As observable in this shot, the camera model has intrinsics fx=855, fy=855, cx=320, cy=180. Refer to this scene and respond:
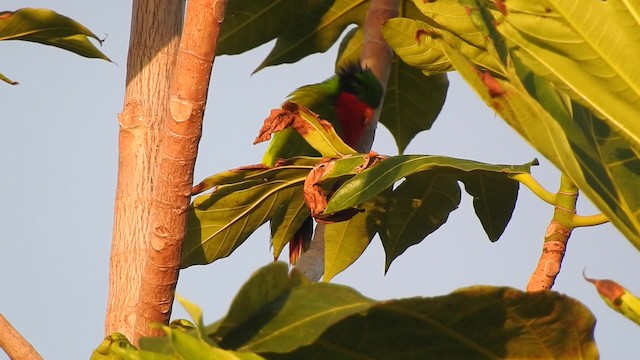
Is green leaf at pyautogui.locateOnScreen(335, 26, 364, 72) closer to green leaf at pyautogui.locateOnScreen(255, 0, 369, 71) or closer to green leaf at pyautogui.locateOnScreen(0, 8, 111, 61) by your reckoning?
green leaf at pyautogui.locateOnScreen(255, 0, 369, 71)

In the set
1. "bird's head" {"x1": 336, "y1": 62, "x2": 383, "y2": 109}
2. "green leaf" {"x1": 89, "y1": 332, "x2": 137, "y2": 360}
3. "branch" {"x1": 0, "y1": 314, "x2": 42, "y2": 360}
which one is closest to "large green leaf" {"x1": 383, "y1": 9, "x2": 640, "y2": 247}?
"green leaf" {"x1": 89, "y1": 332, "x2": 137, "y2": 360}

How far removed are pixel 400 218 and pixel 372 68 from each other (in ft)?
1.96

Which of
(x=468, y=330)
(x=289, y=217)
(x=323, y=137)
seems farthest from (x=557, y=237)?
(x=289, y=217)

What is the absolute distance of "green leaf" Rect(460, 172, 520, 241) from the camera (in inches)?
73.3

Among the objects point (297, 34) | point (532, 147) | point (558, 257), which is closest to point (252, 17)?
point (297, 34)

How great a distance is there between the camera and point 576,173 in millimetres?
871

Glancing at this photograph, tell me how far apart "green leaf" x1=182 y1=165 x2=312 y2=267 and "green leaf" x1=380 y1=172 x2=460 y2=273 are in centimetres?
28

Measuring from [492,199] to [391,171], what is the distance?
1.93 feet

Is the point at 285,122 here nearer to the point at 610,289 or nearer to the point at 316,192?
the point at 316,192

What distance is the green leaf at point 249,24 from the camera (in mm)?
2598

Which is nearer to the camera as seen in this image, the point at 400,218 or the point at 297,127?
the point at 297,127

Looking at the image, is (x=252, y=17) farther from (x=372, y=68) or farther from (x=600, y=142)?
(x=600, y=142)

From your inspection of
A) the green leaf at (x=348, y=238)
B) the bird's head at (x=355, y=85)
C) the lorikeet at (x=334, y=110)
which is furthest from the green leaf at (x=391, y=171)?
the bird's head at (x=355, y=85)

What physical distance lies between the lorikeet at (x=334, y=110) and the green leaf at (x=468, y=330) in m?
2.44
